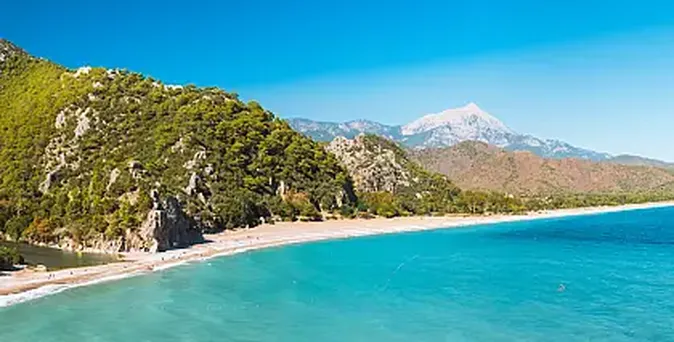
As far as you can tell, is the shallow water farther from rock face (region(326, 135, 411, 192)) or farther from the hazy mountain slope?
rock face (region(326, 135, 411, 192))

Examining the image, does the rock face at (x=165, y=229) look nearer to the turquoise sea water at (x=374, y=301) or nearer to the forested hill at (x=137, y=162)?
the forested hill at (x=137, y=162)

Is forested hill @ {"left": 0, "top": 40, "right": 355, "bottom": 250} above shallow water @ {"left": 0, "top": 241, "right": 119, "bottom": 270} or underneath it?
above

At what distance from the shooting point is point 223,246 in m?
69.9

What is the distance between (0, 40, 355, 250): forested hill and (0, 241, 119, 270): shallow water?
9.81 feet

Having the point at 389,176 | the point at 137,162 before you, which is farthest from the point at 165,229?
the point at 389,176

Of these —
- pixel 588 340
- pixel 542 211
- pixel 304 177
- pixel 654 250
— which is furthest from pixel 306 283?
pixel 542 211

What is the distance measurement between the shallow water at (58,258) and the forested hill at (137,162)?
2991 mm

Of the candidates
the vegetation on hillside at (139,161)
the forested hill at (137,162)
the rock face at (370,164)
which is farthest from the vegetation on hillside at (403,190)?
the forested hill at (137,162)

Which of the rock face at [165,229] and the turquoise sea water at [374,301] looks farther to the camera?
the rock face at [165,229]

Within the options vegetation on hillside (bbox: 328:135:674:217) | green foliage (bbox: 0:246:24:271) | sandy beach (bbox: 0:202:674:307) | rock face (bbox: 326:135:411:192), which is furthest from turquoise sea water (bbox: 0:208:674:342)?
rock face (bbox: 326:135:411:192)

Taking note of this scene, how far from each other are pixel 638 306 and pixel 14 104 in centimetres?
10506

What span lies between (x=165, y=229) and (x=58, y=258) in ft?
33.9

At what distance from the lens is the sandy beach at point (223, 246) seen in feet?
141

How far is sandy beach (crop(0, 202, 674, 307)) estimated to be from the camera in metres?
43.1
